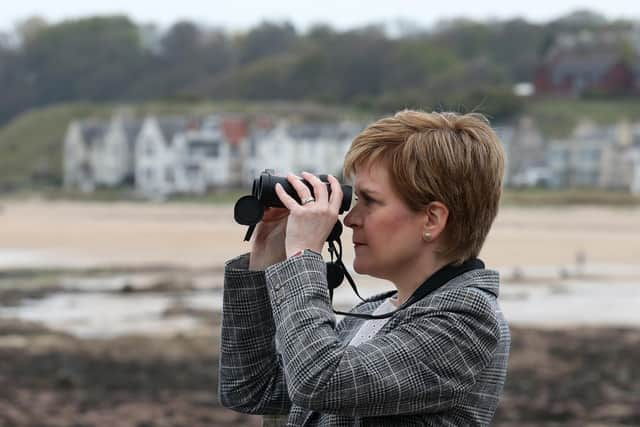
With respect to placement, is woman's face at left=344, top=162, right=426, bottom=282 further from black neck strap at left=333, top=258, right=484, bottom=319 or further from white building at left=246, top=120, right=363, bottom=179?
white building at left=246, top=120, right=363, bottom=179

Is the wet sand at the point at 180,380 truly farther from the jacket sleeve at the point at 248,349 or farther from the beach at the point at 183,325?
the jacket sleeve at the point at 248,349

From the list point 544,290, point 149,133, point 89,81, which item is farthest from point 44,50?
point 544,290

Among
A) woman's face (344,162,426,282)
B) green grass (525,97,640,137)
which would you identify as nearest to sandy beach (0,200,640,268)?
woman's face (344,162,426,282)

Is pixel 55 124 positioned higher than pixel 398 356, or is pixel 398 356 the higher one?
pixel 398 356

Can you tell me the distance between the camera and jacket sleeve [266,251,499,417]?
1.84 metres

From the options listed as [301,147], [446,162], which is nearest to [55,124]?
[301,147]

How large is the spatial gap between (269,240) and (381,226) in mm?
284

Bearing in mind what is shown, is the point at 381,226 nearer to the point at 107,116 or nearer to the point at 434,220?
the point at 434,220

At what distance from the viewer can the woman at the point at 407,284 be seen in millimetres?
1853

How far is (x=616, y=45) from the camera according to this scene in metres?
82.2

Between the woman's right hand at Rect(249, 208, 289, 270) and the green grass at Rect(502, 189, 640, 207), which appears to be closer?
the woman's right hand at Rect(249, 208, 289, 270)

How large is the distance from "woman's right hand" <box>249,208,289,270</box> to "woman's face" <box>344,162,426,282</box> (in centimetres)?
20

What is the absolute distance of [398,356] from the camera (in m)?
1.86

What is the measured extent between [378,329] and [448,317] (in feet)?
0.58
